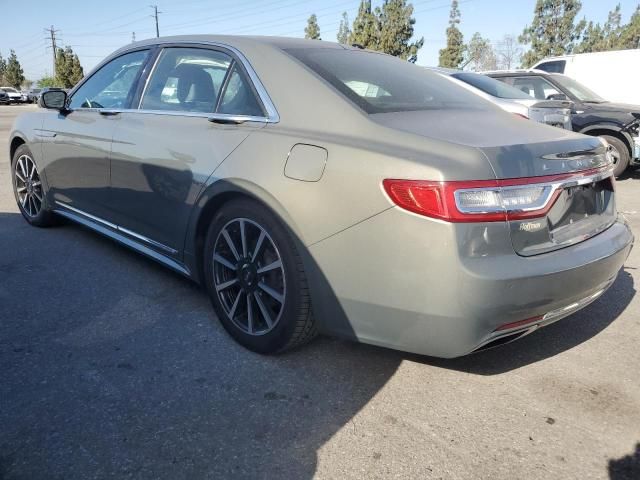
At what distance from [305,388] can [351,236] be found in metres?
0.79

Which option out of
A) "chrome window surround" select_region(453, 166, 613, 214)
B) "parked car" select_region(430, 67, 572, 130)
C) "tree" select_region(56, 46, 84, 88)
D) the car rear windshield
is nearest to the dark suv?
"parked car" select_region(430, 67, 572, 130)

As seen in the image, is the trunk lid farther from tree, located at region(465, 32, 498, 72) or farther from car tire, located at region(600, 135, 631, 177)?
tree, located at region(465, 32, 498, 72)

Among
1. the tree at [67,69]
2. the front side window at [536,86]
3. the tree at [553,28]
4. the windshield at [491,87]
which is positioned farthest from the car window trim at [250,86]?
the tree at [67,69]

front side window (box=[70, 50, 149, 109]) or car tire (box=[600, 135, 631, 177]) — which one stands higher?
front side window (box=[70, 50, 149, 109])

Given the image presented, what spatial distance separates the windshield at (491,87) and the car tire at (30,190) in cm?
558

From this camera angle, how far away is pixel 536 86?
9438 mm

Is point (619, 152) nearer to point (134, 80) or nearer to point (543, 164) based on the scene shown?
point (543, 164)

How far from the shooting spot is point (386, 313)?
7.65 ft

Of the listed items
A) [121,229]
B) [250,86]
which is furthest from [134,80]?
[250,86]

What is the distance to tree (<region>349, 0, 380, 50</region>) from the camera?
113 ft

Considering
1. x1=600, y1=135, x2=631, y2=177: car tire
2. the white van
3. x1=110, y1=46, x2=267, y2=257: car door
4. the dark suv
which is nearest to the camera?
x1=110, y1=46, x2=267, y2=257: car door

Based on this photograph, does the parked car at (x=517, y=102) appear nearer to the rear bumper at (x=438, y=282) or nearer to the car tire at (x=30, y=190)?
the rear bumper at (x=438, y=282)

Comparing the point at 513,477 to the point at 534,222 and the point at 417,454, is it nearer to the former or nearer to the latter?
the point at 417,454

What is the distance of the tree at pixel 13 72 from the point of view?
7388cm
